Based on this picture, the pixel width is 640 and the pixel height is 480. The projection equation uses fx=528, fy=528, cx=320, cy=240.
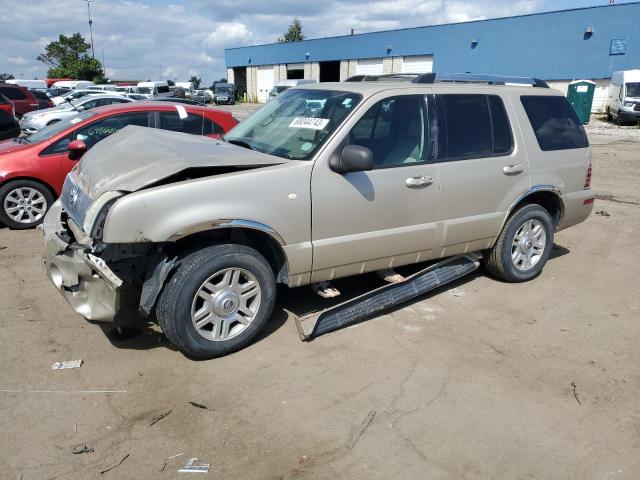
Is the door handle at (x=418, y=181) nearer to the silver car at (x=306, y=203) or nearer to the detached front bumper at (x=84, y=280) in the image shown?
the silver car at (x=306, y=203)

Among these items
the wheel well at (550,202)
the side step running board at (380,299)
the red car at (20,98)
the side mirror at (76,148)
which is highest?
the red car at (20,98)

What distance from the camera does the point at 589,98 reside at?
27234mm

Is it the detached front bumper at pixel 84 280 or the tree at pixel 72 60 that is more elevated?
the tree at pixel 72 60

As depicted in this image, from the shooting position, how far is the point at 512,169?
494 centimetres

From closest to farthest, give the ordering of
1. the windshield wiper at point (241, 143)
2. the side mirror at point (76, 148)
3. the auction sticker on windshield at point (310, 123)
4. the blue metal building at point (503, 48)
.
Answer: the auction sticker on windshield at point (310, 123), the windshield wiper at point (241, 143), the side mirror at point (76, 148), the blue metal building at point (503, 48)

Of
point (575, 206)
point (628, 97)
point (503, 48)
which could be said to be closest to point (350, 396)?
point (575, 206)

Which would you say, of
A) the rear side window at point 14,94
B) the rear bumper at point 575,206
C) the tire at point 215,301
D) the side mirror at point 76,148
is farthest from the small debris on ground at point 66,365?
the rear side window at point 14,94

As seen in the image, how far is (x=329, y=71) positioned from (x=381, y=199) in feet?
166

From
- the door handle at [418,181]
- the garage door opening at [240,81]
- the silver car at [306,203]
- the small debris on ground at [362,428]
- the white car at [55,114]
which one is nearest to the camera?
the small debris on ground at [362,428]

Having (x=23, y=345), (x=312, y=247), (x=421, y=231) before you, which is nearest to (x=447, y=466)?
(x=312, y=247)

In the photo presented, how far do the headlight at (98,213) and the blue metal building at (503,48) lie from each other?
1362 inches

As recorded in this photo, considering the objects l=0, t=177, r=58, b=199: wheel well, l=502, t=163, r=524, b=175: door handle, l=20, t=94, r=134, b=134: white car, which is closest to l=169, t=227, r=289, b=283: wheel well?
l=502, t=163, r=524, b=175: door handle

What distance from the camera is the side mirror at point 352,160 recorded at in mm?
3770

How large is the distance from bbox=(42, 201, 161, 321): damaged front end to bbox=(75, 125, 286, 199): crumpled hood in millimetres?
389
